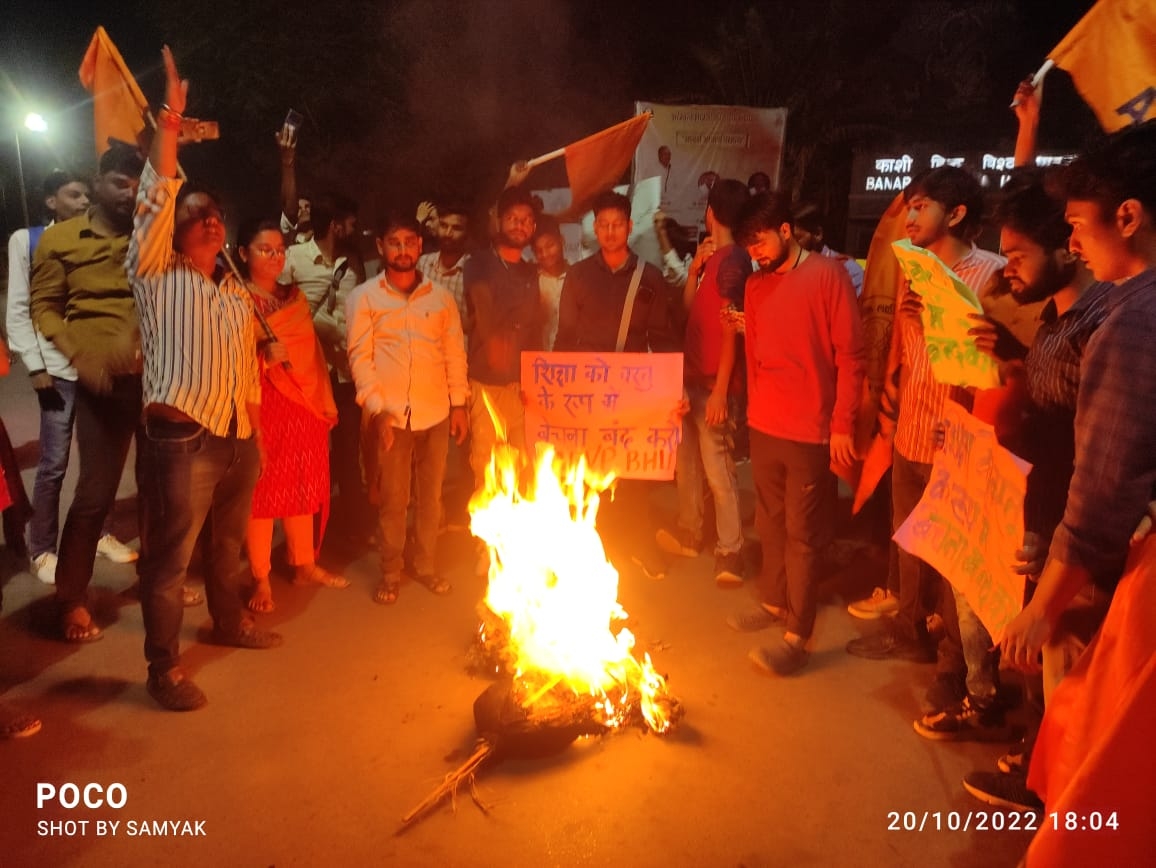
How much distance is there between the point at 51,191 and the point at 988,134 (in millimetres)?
19974

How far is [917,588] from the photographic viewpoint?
4871 millimetres

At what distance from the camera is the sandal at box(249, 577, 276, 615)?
5.38 m

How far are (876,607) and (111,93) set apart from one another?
5.20 m

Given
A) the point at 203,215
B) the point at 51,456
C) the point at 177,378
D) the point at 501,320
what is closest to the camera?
the point at 177,378

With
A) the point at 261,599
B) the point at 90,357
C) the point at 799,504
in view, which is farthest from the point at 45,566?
the point at 799,504

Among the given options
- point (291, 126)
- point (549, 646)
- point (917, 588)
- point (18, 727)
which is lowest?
point (18, 727)

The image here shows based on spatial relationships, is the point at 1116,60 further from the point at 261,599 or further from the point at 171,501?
the point at 261,599

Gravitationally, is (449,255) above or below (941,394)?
above

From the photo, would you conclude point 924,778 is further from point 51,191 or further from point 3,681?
point 51,191

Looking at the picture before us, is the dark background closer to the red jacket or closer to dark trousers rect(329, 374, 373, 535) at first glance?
dark trousers rect(329, 374, 373, 535)

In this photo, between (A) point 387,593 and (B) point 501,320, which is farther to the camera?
(B) point 501,320

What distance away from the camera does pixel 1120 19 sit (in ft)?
12.4

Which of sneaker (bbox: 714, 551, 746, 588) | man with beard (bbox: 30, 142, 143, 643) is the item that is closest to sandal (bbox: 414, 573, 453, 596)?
sneaker (bbox: 714, 551, 746, 588)

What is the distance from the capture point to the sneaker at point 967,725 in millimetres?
4094
